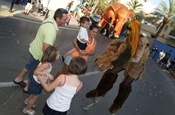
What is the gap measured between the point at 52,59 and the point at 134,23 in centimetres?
Answer: 195

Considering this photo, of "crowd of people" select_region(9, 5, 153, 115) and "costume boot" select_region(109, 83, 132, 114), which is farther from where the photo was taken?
"costume boot" select_region(109, 83, 132, 114)

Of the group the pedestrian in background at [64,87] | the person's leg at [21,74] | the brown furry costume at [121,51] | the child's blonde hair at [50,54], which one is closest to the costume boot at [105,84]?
the brown furry costume at [121,51]

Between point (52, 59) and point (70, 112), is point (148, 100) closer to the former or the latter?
point (70, 112)

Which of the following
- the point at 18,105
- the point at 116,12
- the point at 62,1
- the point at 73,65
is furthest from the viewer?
the point at 62,1

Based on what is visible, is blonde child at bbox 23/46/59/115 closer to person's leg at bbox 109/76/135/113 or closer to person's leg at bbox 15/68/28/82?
person's leg at bbox 15/68/28/82

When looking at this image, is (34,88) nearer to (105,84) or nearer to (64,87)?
(64,87)

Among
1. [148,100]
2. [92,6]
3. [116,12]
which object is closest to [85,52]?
[148,100]

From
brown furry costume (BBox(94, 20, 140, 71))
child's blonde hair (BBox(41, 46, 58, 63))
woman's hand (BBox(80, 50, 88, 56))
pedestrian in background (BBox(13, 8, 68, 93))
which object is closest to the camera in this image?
child's blonde hair (BBox(41, 46, 58, 63))

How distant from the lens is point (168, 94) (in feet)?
40.3

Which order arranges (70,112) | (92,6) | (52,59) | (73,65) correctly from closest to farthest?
(73,65), (52,59), (70,112), (92,6)

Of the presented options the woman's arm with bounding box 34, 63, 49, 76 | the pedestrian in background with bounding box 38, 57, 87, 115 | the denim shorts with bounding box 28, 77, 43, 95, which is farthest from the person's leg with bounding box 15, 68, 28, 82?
the pedestrian in background with bounding box 38, 57, 87, 115

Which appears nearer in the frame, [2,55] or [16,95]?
[16,95]

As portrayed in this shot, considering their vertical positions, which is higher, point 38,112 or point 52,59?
point 52,59

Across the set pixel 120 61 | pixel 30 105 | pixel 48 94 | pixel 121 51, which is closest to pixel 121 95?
pixel 120 61
